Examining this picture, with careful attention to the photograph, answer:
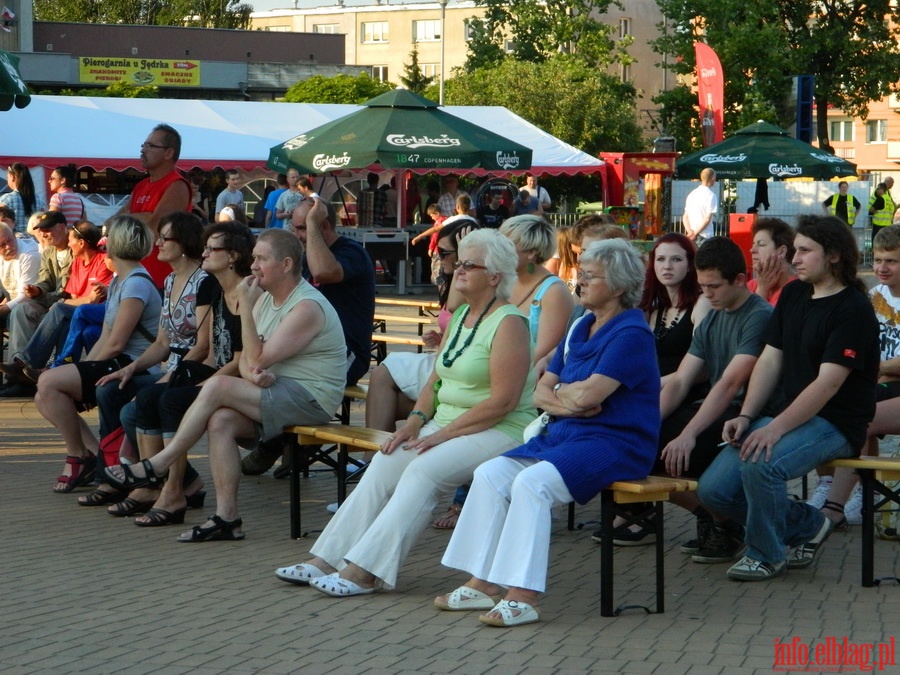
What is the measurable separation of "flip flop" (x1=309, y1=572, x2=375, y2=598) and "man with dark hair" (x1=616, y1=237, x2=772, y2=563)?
144cm

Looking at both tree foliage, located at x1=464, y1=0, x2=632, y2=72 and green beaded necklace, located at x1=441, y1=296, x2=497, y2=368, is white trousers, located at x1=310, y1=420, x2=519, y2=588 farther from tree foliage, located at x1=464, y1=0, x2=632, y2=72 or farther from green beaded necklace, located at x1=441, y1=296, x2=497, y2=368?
tree foliage, located at x1=464, y1=0, x2=632, y2=72

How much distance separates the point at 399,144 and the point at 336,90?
36113 millimetres

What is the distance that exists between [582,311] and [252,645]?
3249mm

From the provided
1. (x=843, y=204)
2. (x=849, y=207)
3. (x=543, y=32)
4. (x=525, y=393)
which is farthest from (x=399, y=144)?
(x=543, y=32)

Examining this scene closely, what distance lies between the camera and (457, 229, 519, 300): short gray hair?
19.2 feet

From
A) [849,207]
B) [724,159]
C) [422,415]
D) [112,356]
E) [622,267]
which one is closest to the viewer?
[622,267]

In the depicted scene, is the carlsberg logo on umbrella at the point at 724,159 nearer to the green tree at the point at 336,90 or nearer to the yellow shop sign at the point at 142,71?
the green tree at the point at 336,90

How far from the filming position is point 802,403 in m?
5.68

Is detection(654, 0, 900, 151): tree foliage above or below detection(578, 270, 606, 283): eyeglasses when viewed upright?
above

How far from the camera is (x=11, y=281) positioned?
38.8 ft

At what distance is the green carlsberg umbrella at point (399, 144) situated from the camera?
651 inches

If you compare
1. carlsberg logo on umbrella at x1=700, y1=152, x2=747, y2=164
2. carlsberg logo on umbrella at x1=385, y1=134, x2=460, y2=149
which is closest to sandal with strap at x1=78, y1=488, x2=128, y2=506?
carlsberg logo on umbrella at x1=385, y1=134, x2=460, y2=149

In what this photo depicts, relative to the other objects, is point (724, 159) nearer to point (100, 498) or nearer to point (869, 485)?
point (100, 498)

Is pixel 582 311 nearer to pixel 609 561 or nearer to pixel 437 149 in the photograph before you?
pixel 609 561
